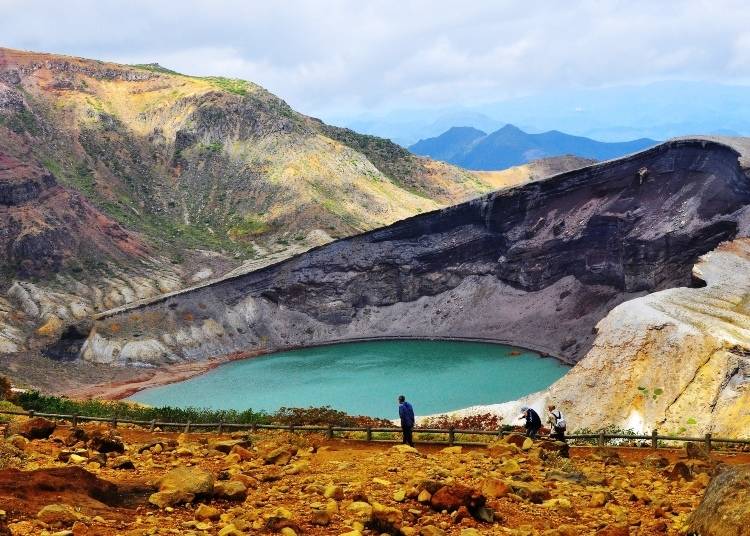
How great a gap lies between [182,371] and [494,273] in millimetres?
39610

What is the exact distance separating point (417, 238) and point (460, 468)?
85447mm

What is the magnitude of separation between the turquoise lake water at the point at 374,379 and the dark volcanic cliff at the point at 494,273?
5.60 m

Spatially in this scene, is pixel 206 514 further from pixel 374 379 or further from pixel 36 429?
pixel 374 379

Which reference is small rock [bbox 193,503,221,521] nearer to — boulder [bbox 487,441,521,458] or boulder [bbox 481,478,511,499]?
boulder [bbox 481,478,511,499]

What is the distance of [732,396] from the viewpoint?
41.8 m

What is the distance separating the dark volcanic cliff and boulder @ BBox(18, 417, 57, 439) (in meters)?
60.9

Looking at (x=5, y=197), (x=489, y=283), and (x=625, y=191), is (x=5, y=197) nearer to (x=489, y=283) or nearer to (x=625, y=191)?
(x=489, y=283)

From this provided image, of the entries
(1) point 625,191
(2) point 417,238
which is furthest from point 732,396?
(2) point 417,238

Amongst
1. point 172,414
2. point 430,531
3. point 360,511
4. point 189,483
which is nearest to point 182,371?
point 172,414

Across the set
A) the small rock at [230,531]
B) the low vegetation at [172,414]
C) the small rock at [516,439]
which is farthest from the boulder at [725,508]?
the low vegetation at [172,414]

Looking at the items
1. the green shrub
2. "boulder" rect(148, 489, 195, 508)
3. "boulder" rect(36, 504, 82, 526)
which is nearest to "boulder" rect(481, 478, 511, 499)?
"boulder" rect(148, 489, 195, 508)

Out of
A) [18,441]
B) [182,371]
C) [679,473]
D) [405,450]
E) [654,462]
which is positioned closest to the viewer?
[679,473]

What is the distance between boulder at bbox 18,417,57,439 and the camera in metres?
23.8

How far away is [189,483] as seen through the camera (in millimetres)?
16703
